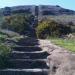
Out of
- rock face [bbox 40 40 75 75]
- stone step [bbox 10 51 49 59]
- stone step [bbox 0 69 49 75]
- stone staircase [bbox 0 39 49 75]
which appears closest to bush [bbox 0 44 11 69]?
stone staircase [bbox 0 39 49 75]

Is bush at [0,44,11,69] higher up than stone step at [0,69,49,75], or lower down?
higher up

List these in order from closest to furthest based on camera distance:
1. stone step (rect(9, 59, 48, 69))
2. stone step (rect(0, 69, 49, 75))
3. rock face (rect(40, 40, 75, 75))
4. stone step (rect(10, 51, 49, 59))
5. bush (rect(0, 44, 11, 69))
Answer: rock face (rect(40, 40, 75, 75)) → stone step (rect(0, 69, 49, 75)) → bush (rect(0, 44, 11, 69)) → stone step (rect(9, 59, 48, 69)) → stone step (rect(10, 51, 49, 59))

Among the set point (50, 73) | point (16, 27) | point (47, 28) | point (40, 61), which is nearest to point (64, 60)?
point (50, 73)

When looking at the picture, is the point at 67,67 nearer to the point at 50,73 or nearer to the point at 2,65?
the point at 50,73

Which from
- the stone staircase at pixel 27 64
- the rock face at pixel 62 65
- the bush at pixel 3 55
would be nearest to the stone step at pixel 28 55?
the stone staircase at pixel 27 64

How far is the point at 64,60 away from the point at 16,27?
114 ft

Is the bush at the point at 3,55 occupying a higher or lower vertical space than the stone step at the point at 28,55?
higher

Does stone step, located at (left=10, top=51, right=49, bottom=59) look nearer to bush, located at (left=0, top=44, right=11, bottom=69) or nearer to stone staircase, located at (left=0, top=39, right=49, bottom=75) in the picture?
stone staircase, located at (left=0, top=39, right=49, bottom=75)

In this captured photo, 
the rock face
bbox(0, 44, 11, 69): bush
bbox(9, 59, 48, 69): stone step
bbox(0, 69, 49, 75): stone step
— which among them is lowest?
bbox(9, 59, 48, 69): stone step

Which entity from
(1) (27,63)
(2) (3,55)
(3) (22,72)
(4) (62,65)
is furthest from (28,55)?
(4) (62,65)

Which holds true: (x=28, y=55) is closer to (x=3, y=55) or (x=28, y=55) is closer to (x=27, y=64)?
(x=27, y=64)

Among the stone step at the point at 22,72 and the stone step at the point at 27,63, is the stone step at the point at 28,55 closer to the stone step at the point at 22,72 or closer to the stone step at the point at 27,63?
the stone step at the point at 27,63

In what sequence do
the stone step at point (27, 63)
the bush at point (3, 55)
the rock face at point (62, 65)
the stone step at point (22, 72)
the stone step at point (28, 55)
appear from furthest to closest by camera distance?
the stone step at point (28, 55), the stone step at point (27, 63), the bush at point (3, 55), the stone step at point (22, 72), the rock face at point (62, 65)

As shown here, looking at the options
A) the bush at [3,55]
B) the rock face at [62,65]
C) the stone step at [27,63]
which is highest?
the rock face at [62,65]
